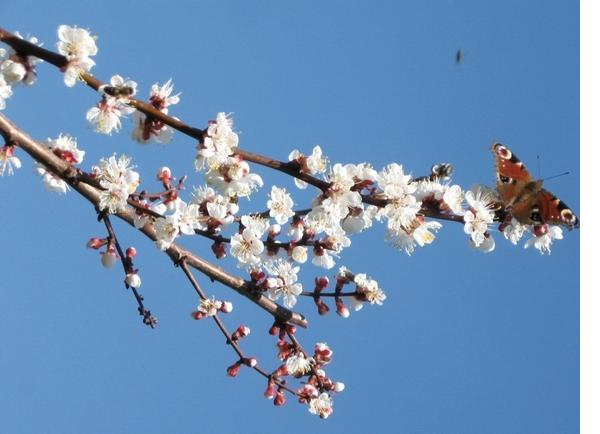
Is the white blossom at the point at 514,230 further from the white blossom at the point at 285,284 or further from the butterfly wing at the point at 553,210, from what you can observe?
the white blossom at the point at 285,284

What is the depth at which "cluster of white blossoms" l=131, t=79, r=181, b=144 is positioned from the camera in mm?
3488

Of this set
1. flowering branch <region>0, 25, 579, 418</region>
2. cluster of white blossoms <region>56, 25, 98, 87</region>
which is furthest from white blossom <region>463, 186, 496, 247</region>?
cluster of white blossoms <region>56, 25, 98, 87</region>

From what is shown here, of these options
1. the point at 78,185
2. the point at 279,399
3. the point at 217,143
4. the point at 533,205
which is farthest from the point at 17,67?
the point at 533,205

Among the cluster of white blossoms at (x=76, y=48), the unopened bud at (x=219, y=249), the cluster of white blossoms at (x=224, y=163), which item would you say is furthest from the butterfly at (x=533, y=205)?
the cluster of white blossoms at (x=76, y=48)

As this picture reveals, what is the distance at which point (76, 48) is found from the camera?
10.7ft

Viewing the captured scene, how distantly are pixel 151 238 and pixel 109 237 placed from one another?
27cm

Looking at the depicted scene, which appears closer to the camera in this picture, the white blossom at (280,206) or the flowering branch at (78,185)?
the flowering branch at (78,185)

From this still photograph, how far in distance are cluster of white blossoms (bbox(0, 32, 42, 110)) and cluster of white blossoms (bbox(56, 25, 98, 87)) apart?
4.7 inches

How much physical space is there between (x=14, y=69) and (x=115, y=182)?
71cm

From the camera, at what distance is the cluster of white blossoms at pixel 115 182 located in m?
3.55

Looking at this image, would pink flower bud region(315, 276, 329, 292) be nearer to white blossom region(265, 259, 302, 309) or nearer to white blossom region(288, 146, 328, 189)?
white blossom region(265, 259, 302, 309)

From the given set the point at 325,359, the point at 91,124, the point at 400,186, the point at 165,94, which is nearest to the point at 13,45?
the point at 91,124

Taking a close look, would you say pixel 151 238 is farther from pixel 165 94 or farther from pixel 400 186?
pixel 400 186

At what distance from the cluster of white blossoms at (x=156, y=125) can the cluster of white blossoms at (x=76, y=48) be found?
0.35 meters
